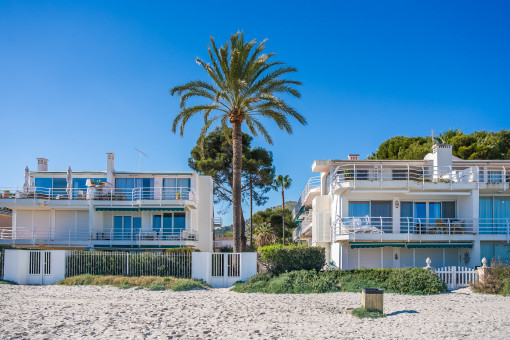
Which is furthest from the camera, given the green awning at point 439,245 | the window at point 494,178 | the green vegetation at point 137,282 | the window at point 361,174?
the window at point 494,178

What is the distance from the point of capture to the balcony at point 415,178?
1139 inches

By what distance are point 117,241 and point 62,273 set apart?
284 inches

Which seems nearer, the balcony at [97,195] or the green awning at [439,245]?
the green awning at [439,245]

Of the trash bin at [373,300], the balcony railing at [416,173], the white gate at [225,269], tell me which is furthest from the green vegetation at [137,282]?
the balcony railing at [416,173]

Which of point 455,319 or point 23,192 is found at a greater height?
point 23,192

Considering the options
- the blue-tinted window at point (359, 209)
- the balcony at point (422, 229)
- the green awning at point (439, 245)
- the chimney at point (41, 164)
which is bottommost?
the green awning at point (439, 245)

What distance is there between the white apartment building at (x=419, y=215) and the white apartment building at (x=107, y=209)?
9969 millimetres

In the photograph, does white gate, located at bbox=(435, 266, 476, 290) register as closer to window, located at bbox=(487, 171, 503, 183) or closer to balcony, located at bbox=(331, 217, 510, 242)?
balcony, located at bbox=(331, 217, 510, 242)

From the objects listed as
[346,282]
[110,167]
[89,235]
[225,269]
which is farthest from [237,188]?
[110,167]

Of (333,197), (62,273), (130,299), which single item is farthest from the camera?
(333,197)

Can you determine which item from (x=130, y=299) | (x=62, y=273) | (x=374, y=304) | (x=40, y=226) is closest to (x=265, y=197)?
(x=40, y=226)

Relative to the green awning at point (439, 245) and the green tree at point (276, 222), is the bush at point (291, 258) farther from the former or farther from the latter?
the green tree at point (276, 222)

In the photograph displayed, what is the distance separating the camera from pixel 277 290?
71.8ft

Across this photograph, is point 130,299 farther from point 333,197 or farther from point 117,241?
point 333,197
